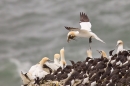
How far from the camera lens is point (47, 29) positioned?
442 inches

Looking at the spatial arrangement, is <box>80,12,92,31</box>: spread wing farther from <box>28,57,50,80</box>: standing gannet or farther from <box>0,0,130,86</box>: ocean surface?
<box>0,0,130,86</box>: ocean surface

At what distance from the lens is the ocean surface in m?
9.62

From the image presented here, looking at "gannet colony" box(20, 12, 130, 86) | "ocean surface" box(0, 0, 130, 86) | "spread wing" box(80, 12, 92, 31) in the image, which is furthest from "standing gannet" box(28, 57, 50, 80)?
"ocean surface" box(0, 0, 130, 86)

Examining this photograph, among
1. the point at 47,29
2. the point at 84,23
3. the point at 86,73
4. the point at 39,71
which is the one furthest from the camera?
the point at 47,29

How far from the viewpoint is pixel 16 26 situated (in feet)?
37.9

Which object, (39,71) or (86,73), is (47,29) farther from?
(86,73)

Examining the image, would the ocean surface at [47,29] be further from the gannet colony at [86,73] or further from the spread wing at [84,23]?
the gannet colony at [86,73]

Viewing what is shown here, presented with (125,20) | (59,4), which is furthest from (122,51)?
(59,4)

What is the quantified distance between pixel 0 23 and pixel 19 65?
8.16ft

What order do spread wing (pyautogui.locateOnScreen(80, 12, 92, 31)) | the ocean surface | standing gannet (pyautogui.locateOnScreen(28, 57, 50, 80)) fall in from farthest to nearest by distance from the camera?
the ocean surface
spread wing (pyautogui.locateOnScreen(80, 12, 92, 31))
standing gannet (pyautogui.locateOnScreen(28, 57, 50, 80))

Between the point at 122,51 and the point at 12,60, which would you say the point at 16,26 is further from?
the point at 122,51

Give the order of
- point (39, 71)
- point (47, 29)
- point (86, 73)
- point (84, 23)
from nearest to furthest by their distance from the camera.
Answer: point (86, 73), point (39, 71), point (84, 23), point (47, 29)

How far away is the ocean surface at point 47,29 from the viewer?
962 cm

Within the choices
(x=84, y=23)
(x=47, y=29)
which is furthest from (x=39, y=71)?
(x=47, y=29)
